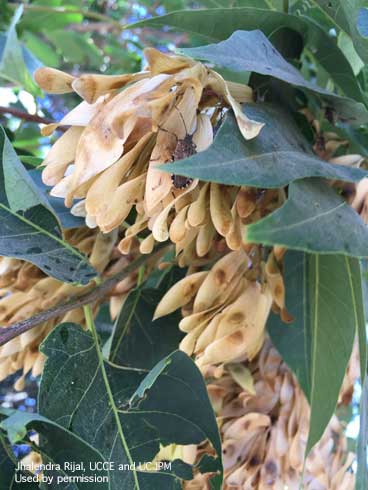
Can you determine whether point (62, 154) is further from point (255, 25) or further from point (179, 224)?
point (255, 25)

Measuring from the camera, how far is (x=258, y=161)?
0.38 meters

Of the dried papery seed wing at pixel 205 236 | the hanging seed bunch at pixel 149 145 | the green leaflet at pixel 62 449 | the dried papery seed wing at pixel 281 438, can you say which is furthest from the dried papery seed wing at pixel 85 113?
the dried papery seed wing at pixel 281 438

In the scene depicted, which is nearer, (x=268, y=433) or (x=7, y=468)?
(x=7, y=468)

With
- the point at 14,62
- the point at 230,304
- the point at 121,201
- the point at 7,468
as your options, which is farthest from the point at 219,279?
the point at 14,62

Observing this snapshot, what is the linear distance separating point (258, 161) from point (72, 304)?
0.76ft

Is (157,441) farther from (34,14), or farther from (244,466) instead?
(34,14)

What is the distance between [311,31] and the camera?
56cm

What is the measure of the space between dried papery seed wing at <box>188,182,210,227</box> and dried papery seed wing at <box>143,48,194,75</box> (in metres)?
0.08

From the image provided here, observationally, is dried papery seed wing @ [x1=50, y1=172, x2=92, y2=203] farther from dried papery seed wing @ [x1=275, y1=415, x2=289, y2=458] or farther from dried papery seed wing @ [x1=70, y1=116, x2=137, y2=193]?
dried papery seed wing @ [x1=275, y1=415, x2=289, y2=458]

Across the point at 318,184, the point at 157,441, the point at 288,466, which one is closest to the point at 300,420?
the point at 288,466

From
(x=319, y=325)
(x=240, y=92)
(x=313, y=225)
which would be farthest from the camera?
(x=319, y=325)

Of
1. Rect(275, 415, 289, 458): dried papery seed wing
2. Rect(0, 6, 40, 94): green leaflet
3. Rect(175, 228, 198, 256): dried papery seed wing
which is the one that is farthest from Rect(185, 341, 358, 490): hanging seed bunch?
Rect(0, 6, 40, 94): green leaflet

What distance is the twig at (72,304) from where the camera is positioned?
0.50m

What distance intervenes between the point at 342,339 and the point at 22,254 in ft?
0.87
